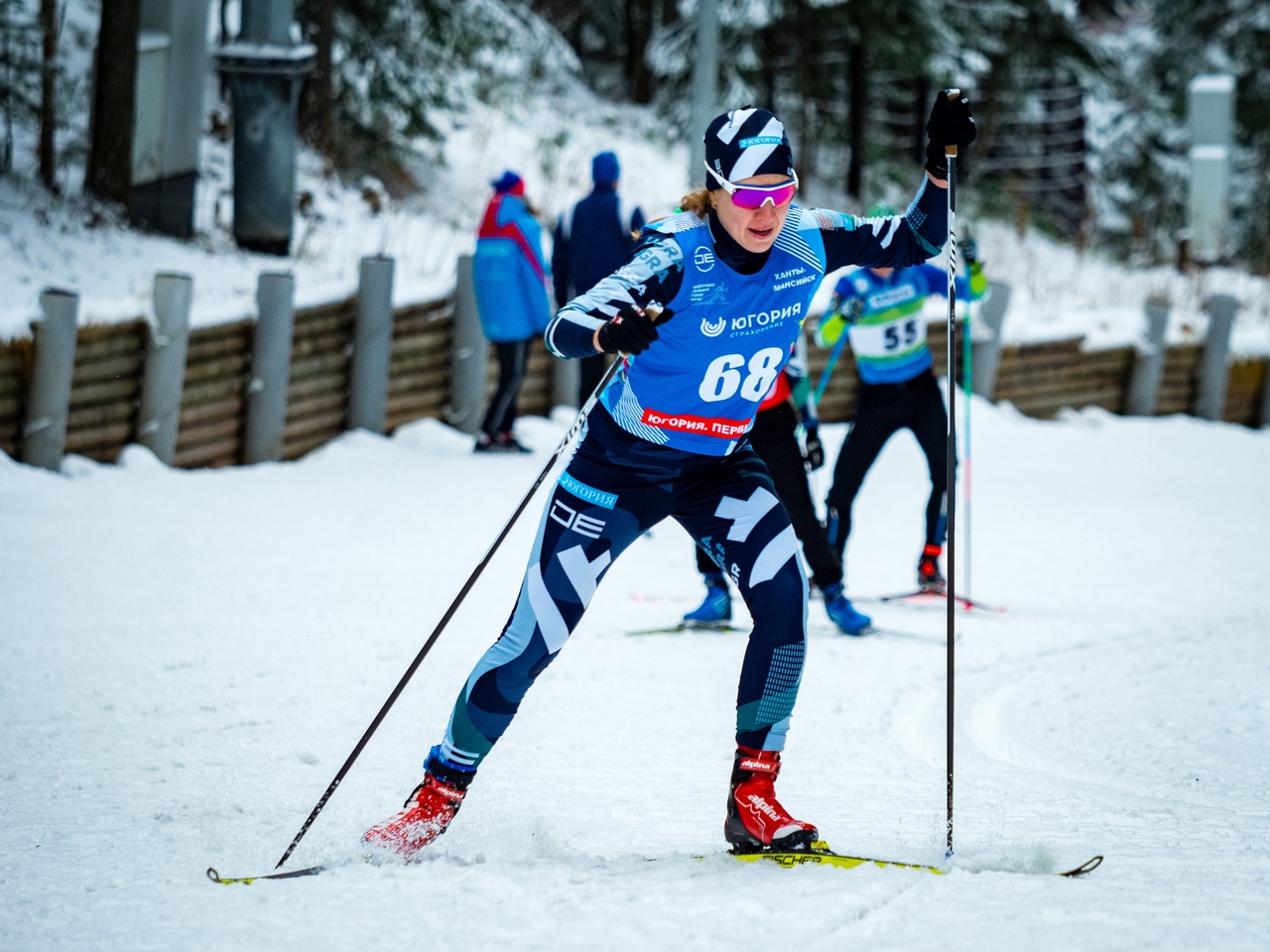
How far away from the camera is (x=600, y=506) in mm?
3824

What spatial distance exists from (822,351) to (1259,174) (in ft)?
68.4

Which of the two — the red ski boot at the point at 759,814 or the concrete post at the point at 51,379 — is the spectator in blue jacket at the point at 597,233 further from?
the red ski boot at the point at 759,814

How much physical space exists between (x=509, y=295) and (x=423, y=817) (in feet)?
24.8

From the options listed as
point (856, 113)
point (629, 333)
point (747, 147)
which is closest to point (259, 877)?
point (629, 333)

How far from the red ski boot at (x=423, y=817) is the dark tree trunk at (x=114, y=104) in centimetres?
913

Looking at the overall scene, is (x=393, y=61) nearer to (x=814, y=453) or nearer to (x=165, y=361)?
(x=165, y=361)

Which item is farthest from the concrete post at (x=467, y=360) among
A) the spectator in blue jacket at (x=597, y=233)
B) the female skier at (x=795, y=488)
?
the female skier at (x=795, y=488)

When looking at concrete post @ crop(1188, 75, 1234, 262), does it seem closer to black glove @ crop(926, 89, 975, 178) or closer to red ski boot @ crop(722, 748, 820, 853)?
black glove @ crop(926, 89, 975, 178)

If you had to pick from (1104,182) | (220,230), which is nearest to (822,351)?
(220,230)

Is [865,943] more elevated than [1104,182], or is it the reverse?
[1104,182]

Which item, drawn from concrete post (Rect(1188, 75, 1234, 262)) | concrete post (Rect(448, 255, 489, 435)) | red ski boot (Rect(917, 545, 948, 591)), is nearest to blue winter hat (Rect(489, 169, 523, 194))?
concrete post (Rect(448, 255, 489, 435))

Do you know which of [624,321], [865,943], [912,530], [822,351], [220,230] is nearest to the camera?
[865,943]

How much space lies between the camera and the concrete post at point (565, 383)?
1230cm

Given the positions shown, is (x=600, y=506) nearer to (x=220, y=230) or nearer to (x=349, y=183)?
(x=220, y=230)
